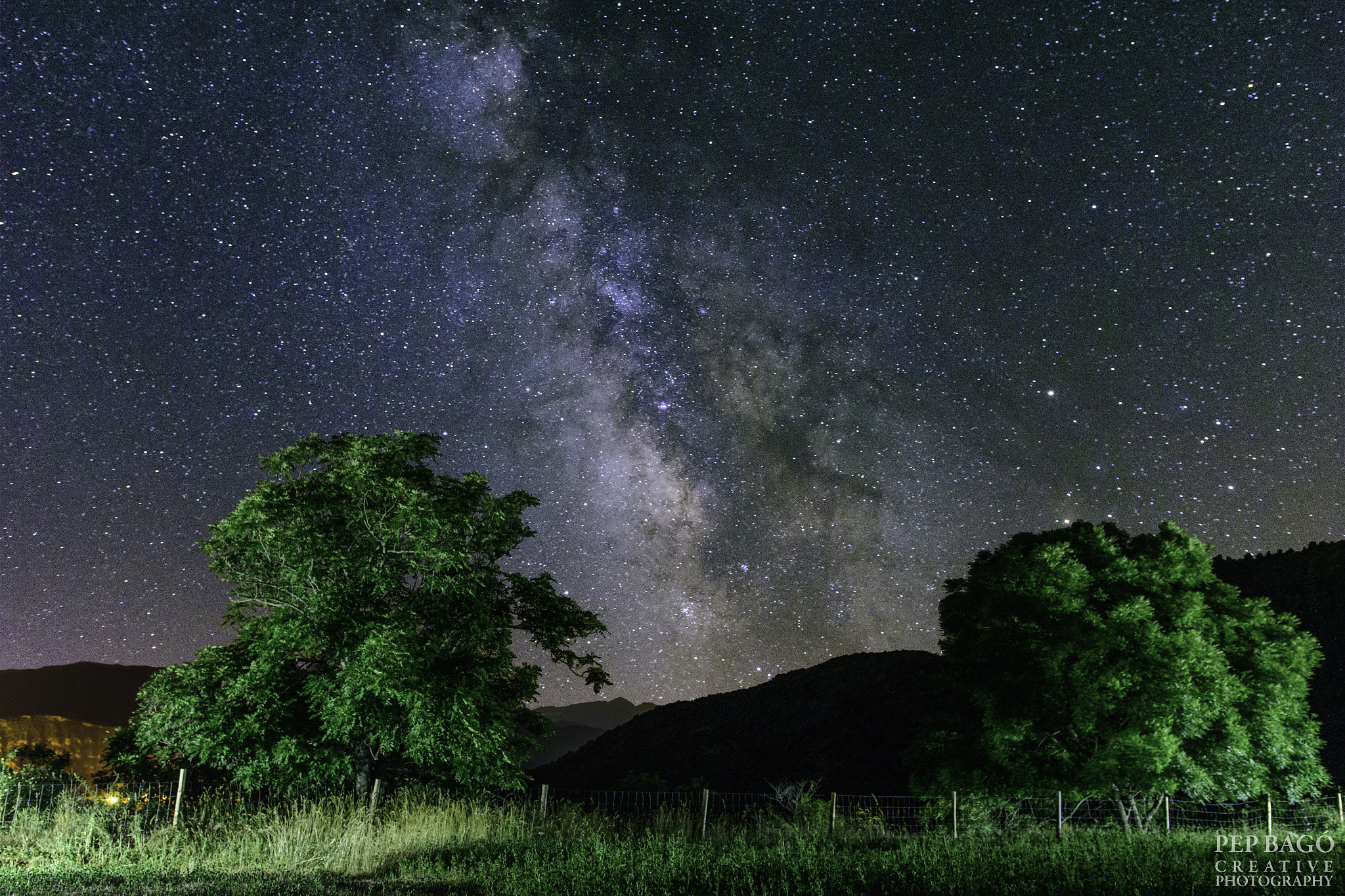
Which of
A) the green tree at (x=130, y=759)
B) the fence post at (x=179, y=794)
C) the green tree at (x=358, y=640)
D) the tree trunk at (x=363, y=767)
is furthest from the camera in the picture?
the tree trunk at (x=363, y=767)

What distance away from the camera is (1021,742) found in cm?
2033

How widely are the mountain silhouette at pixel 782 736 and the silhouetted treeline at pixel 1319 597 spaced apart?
66.8 feet

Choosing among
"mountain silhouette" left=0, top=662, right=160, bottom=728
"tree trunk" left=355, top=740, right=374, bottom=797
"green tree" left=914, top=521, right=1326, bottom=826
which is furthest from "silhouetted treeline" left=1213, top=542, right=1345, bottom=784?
"mountain silhouette" left=0, top=662, right=160, bottom=728

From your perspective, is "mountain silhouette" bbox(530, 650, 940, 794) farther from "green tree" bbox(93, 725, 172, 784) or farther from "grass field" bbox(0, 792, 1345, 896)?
"grass field" bbox(0, 792, 1345, 896)

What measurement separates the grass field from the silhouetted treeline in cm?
3290

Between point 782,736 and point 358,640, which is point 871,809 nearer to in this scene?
point 358,640

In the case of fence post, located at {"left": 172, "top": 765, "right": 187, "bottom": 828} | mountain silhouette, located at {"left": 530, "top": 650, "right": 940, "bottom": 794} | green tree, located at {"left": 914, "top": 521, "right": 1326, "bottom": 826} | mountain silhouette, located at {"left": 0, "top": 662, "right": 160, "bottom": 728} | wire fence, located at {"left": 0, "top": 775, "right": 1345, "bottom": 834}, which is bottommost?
mountain silhouette, located at {"left": 0, "top": 662, "right": 160, "bottom": 728}

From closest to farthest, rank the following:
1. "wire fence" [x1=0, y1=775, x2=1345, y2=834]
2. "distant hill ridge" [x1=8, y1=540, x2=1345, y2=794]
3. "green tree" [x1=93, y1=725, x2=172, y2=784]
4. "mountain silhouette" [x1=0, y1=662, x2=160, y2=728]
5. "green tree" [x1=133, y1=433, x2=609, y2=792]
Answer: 1. "wire fence" [x1=0, y1=775, x2=1345, y2=834]
2. "green tree" [x1=133, y1=433, x2=609, y2=792]
3. "green tree" [x1=93, y1=725, x2=172, y2=784]
4. "distant hill ridge" [x1=8, y1=540, x2=1345, y2=794]
5. "mountain silhouette" [x1=0, y1=662, x2=160, y2=728]

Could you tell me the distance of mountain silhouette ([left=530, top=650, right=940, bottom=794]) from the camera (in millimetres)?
52812

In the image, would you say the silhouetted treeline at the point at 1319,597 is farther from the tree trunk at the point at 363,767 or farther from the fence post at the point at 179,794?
the fence post at the point at 179,794

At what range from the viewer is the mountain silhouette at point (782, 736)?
2079 inches

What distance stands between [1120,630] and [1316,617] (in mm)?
43441

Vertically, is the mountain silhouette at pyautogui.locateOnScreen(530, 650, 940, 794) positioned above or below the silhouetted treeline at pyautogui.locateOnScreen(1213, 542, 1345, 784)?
below

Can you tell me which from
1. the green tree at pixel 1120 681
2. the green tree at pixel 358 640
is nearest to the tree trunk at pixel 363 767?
the green tree at pixel 358 640
